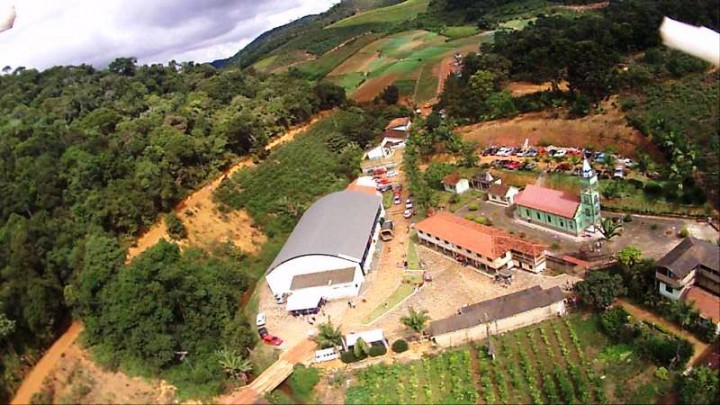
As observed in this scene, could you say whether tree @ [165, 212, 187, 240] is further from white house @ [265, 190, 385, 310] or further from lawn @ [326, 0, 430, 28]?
lawn @ [326, 0, 430, 28]

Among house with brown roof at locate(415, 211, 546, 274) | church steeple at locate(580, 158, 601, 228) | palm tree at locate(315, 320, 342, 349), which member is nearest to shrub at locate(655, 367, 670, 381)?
house with brown roof at locate(415, 211, 546, 274)

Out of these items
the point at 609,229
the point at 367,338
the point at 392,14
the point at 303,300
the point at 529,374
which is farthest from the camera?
the point at 392,14

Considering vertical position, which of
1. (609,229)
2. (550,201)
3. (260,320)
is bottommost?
(260,320)

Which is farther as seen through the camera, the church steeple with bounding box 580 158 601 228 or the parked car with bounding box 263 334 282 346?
the church steeple with bounding box 580 158 601 228

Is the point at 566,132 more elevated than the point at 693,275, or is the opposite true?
the point at 566,132

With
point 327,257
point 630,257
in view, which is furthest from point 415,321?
point 630,257

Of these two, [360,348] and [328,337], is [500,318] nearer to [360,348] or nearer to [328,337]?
[360,348]

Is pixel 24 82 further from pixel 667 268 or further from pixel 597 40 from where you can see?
pixel 667 268
